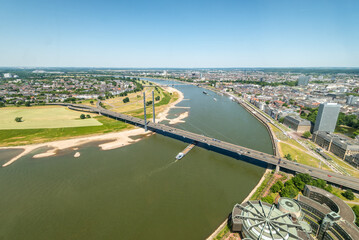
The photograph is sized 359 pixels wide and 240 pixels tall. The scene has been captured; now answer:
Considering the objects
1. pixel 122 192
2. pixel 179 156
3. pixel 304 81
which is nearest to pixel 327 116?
pixel 179 156

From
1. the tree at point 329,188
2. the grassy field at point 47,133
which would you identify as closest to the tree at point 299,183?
the tree at point 329,188

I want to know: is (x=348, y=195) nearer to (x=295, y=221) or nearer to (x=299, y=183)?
(x=299, y=183)

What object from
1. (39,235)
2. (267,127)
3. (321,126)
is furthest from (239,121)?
(39,235)

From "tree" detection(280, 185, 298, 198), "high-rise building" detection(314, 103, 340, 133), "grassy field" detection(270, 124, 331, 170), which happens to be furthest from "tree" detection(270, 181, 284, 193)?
"high-rise building" detection(314, 103, 340, 133)

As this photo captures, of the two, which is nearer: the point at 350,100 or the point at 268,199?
the point at 268,199

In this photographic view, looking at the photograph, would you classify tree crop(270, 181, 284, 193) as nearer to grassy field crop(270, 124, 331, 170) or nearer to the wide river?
the wide river

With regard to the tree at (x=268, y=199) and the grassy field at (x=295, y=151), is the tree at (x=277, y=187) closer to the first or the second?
the tree at (x=268, y=199)
